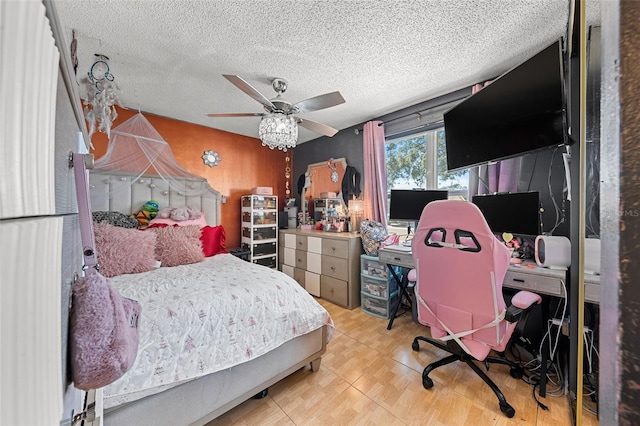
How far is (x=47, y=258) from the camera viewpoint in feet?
0.87

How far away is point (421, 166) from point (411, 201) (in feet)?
1.95

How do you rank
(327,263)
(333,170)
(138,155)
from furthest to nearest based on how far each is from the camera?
(333,170) → (327,263) → (138,155)

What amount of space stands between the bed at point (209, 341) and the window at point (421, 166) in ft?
6.75

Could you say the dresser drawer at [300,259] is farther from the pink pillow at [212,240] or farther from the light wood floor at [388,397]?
the light wood floor at [388,397]

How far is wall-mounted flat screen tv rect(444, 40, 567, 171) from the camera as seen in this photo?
1.48 m

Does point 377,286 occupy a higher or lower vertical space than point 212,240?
lower

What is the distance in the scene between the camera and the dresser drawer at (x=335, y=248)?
9.84ft

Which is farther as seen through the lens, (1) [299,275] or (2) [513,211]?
(1) [299,275]

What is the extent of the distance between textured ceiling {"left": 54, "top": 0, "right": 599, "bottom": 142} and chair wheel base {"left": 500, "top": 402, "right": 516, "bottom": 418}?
2.48 m

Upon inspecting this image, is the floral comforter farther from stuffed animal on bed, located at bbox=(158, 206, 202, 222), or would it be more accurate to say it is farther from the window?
the window

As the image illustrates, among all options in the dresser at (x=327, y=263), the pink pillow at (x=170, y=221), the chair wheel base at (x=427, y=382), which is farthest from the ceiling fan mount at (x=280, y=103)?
the chair wheel base at (x=427, y=382)

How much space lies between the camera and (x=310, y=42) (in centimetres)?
181

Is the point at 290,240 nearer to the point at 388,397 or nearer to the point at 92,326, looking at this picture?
the point at 388,397

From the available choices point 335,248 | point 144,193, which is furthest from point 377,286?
point 144,193
